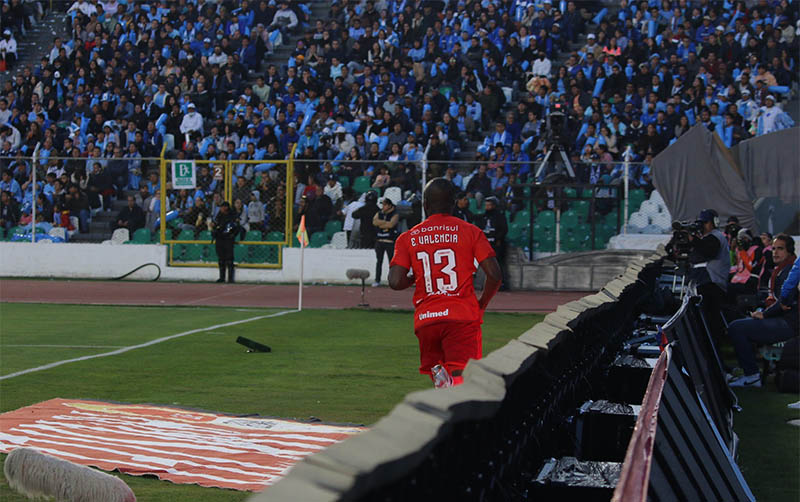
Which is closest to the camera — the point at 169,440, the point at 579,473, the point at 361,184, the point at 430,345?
the point at 579,473

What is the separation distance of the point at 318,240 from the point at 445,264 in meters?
19.9

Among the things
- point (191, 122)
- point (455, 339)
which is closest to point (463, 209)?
point (191, 122)

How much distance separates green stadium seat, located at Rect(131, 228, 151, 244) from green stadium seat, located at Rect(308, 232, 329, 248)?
181 inches

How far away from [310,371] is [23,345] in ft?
14.4

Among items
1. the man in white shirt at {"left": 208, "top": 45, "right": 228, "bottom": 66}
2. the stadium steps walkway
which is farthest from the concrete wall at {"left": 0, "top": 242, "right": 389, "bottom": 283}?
the stadium steps walkway

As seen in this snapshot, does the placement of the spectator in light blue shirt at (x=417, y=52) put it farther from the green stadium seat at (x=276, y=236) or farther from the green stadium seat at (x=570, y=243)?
the green stadium seat at (x=570, y=243)

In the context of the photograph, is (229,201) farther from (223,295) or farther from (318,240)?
(223,295)

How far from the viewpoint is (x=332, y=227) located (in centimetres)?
2673

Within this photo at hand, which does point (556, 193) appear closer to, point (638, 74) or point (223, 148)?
point (638, 74)

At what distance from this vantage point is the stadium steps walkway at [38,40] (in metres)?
39.5

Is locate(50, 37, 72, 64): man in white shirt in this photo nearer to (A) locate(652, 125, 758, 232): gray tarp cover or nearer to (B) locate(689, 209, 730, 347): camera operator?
(A) locate(652, 125, 758, 232): gray tarp cover

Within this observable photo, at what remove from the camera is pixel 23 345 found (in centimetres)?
1377

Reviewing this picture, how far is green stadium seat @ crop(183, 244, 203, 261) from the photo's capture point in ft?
91.0

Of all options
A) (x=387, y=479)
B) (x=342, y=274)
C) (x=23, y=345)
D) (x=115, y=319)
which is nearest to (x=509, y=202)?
(x=342, y=274)
